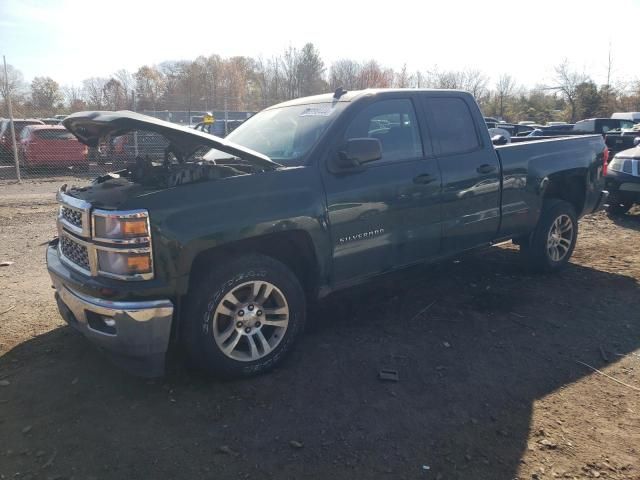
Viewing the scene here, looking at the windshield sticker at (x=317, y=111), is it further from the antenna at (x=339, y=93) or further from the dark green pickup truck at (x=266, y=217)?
the antenna at (x=339, y=93)

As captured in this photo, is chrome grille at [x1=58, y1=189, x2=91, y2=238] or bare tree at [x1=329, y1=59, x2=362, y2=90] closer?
Result: chrome grille at [x1=58, y1=189, x2=91, y2=238]

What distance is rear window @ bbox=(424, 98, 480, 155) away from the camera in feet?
14.7

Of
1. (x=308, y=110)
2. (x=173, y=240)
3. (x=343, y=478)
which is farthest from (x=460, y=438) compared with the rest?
(x=308, y=110)

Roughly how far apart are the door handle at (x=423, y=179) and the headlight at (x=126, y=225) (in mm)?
2213

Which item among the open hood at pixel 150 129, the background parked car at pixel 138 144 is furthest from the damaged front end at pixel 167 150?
the background parked car at pixel 138 144

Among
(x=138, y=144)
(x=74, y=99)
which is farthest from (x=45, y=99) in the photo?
(x=138, y=144)

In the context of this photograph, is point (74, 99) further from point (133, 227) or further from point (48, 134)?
point (133, 227)

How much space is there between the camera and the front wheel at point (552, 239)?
546 cm

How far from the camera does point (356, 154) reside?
3.59 metres

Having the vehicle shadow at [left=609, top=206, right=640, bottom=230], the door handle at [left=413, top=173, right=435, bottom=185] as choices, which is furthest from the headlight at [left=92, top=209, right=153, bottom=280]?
the vehicle shadow at [left=609, top=206, right=640, bottom=230]

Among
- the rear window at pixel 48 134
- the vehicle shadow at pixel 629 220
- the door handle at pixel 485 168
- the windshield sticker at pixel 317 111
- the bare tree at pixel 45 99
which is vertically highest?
the bare tree at pixel 45 99

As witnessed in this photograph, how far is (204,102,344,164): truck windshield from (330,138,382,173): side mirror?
0.27 metres

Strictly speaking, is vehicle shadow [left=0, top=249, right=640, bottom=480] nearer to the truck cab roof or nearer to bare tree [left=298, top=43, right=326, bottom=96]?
the truck cab roof

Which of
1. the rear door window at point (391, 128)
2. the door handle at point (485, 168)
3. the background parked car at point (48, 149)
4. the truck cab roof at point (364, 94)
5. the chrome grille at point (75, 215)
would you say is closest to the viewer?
the chrome grille at point (75, 215)
